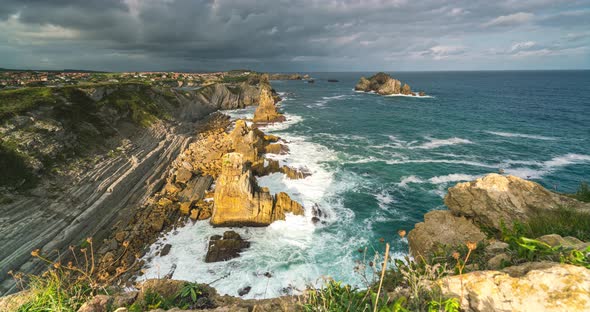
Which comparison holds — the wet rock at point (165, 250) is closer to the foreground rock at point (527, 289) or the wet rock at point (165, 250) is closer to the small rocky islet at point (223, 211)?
the small rocky islet at point (223, 211)

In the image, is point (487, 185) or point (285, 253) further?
point (285, 253)

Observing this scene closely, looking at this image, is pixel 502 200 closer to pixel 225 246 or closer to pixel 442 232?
pixel 442 232

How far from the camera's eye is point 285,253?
52.8 feet

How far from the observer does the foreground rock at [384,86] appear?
349 feet

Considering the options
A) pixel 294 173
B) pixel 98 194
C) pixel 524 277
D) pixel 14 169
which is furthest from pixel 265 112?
pixel 524 277

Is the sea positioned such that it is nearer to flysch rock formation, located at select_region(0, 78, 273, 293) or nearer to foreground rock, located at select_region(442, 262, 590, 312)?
foreground rock, located at select_region(442, 262, 590, 312)

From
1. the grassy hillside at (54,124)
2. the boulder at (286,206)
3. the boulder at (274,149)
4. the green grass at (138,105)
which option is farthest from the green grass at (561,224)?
the green grass at (138,105)

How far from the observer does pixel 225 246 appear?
53.0 feet

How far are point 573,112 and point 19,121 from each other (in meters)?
104

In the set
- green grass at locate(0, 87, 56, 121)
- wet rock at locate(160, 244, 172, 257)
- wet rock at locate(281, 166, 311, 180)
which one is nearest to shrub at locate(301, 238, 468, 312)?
wet rock at locate(160, 244, 172, 257)

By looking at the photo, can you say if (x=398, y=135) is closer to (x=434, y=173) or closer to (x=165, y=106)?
(x=434, y=173)

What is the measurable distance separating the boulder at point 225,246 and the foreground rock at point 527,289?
1434cm

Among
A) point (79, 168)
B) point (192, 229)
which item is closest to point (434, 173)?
point (192, 229)

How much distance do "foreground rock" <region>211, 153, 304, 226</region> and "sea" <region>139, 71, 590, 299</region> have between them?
88 cm
